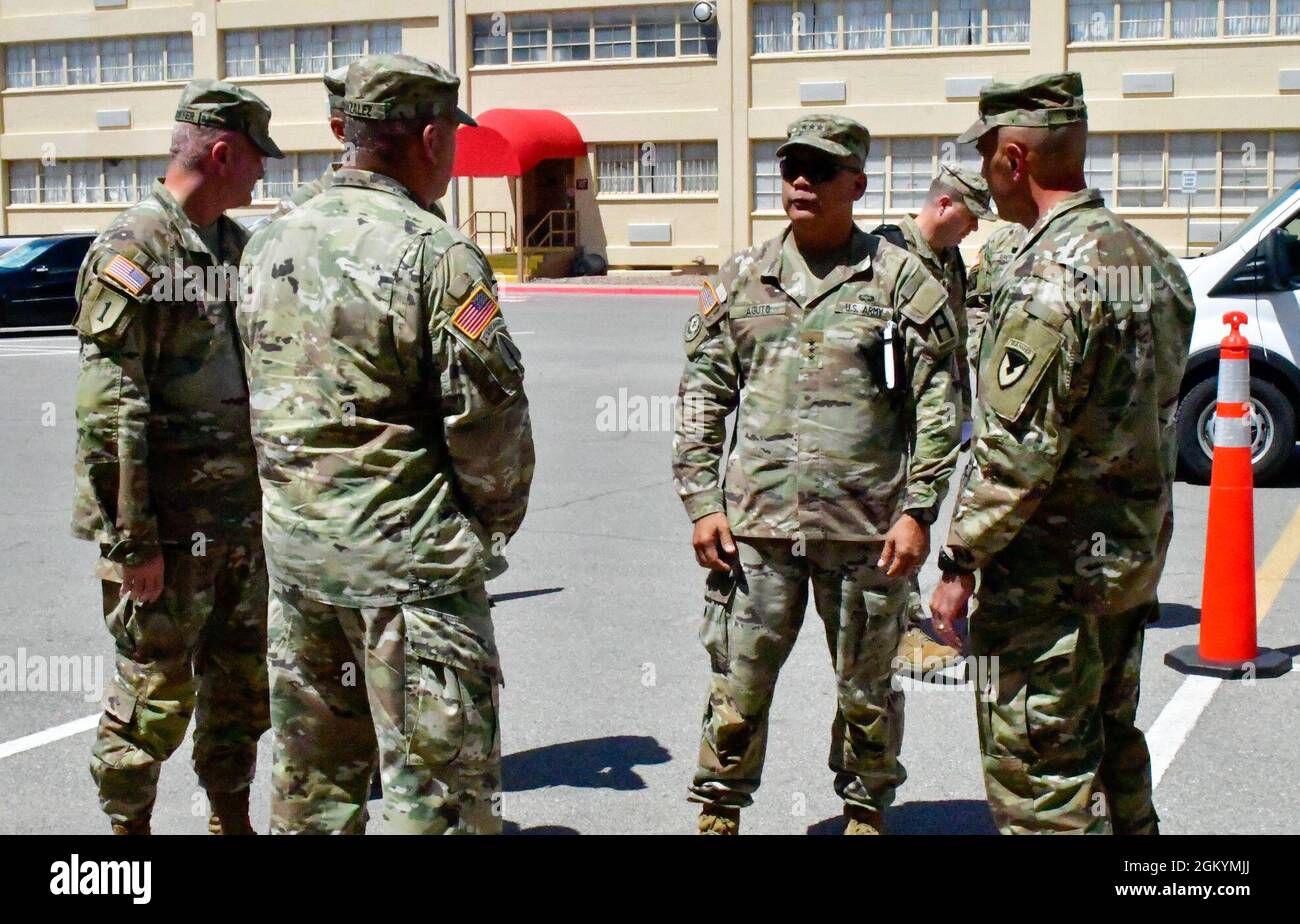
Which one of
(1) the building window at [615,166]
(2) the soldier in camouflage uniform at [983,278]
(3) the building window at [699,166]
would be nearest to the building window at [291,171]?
(1) the building window at [615,166]

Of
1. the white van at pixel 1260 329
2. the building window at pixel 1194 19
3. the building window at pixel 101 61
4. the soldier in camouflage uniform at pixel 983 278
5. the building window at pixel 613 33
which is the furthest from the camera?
the building window at pixel 101 61

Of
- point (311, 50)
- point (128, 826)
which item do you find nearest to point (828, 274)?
point (128, 826)

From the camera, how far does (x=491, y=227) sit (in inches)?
1620

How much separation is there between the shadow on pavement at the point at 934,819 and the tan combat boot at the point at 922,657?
Answer: 1.42m

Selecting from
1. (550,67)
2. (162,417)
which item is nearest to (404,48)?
(550,67)

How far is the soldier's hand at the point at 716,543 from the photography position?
187 inches

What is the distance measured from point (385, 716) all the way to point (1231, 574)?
13.9ft

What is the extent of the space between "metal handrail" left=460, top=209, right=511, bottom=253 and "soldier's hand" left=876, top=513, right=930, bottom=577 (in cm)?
3677

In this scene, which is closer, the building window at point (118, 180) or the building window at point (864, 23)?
the building window at point (864, 23)

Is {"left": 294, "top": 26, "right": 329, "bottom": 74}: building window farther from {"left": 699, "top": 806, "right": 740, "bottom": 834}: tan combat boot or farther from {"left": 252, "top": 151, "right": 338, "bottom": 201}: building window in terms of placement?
{"left": 699, "top": 806, "right": 740, "bottom": 834}: tan combat boot

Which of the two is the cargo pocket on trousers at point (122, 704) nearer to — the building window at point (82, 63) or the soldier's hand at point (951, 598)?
the soldier's hand at point (951, 598)

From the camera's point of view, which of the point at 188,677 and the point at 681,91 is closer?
the point at 188,677

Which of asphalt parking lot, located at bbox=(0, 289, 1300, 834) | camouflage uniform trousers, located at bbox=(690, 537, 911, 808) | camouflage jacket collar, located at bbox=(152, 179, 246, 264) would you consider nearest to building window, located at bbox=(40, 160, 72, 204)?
asphalt parking lot, located at bbox=(0, 289, 1300, 834)

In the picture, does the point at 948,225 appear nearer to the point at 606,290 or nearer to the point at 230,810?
the point at 230,810
